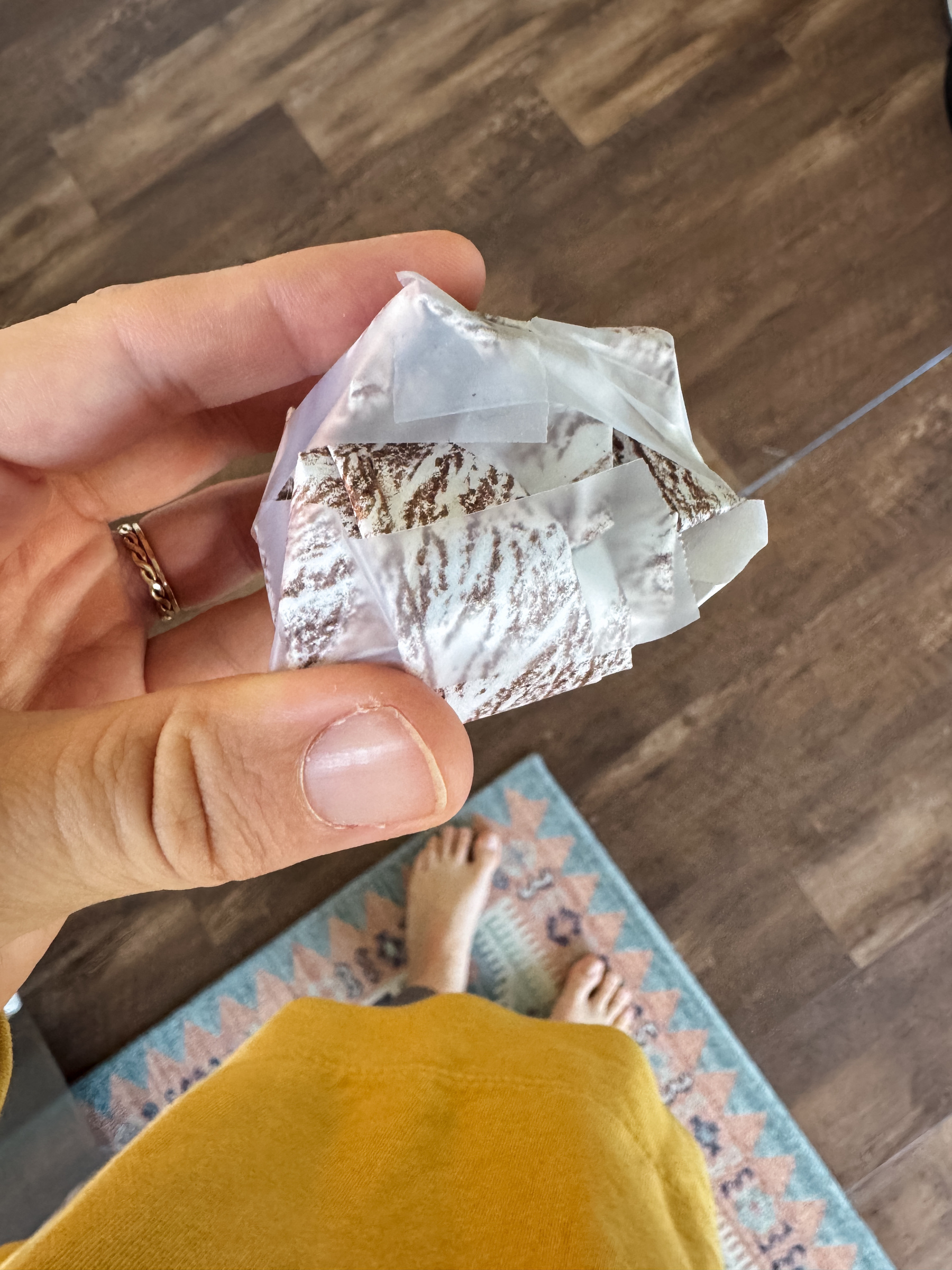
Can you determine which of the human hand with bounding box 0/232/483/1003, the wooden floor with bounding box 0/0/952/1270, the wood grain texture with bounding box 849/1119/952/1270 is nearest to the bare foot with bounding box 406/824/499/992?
the wooden floor with bounding box 0/0/952/1270

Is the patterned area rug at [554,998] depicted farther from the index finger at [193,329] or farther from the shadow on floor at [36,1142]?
the index finger at [193,329]

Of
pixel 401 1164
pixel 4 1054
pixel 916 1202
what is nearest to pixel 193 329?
pixel 4 1054

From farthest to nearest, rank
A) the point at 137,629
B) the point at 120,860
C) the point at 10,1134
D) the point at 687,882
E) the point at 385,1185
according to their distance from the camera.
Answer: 1. the point at 687,882
2. the point at 10,1134
3. the point at 137,629
4. the point at 385,1185
5. the point at 120,860

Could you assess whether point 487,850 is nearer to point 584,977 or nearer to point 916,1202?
point 584,977

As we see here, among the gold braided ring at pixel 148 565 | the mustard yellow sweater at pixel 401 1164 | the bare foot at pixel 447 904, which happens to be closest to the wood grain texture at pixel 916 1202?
the mustard yellow sweater at pixel 401 1164

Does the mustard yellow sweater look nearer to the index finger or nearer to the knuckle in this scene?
the knuckle

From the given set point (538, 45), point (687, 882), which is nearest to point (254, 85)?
point (538, 45)

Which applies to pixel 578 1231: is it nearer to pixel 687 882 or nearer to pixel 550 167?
pixel 687 882
